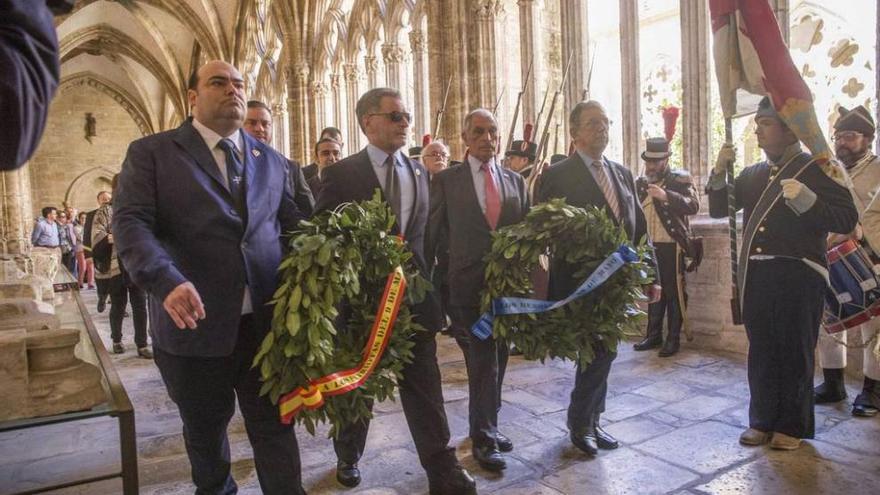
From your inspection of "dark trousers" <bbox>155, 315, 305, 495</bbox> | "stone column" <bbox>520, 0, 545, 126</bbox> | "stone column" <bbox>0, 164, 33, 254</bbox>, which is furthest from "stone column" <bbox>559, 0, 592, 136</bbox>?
"stone column" <bbox>0, 164, 33, 254</bbox>

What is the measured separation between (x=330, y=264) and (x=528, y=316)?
3.99 ft

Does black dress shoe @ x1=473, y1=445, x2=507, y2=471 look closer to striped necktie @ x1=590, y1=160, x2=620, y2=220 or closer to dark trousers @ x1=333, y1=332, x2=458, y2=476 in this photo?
dark trousers @ x1=333, y1=332, x2=458, y2=476

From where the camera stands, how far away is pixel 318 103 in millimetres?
14070

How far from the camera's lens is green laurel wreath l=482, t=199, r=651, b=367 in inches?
121

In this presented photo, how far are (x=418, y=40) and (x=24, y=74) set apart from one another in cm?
912

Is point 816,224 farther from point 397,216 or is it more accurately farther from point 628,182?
point 397,216

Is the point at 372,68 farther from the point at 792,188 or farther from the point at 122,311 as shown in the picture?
the point at 792,188

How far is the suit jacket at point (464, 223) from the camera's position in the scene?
3.28 metres

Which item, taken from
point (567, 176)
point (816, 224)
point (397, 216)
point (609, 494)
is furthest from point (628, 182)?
point (609, 494)

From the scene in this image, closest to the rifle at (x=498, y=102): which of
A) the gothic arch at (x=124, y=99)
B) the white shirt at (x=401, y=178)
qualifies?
the white shirt at (x=401, y=178)

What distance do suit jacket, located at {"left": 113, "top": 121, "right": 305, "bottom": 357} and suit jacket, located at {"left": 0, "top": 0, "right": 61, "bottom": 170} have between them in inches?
43.1

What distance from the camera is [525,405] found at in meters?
4.18

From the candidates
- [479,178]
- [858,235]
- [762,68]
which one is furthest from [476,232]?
[858,235]

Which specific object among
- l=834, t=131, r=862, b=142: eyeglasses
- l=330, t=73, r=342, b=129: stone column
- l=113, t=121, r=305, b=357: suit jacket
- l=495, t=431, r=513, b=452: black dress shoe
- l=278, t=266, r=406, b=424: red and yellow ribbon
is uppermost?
l=330, t=73, r=342, b=129: stone column
